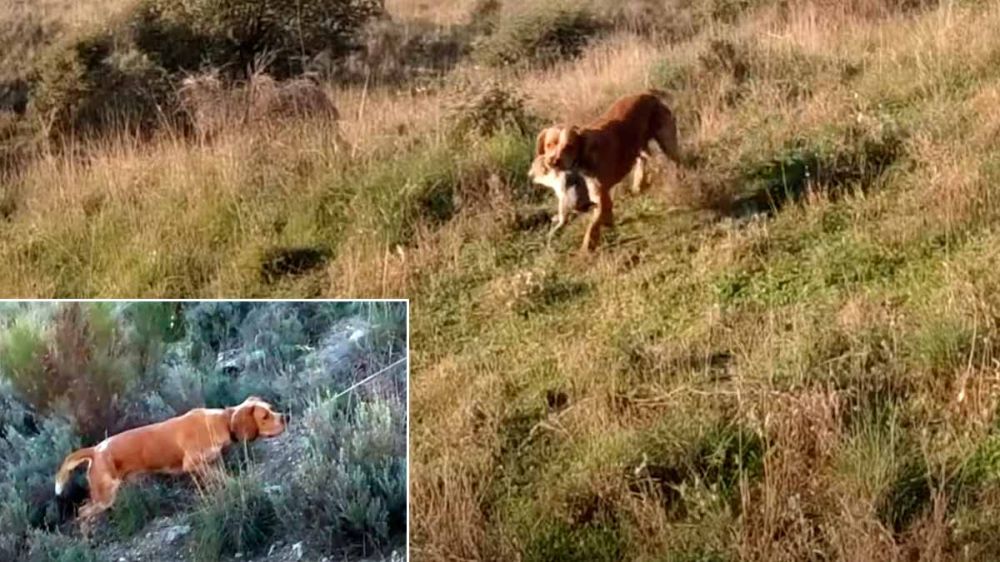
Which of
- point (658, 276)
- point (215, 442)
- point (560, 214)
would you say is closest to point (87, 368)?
point (215, 442)

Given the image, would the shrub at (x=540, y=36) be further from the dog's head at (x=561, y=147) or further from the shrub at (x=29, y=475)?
the shrub at (x=29, y=475)

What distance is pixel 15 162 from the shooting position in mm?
4629

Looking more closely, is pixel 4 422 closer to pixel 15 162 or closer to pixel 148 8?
pixel 15 162

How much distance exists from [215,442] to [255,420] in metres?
0.10

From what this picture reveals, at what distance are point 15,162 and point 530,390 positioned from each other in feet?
6.83

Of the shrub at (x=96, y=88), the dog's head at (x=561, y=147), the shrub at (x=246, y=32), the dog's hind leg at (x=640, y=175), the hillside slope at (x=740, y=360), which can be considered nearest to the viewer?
the hillside slope at (x=740, y=360)

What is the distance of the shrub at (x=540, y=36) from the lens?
17.3 ft

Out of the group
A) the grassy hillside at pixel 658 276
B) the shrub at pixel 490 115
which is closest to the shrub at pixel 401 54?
the grassy hillside at pixel 658 276

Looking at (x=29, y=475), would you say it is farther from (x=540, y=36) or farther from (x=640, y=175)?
(x=540, y=36)

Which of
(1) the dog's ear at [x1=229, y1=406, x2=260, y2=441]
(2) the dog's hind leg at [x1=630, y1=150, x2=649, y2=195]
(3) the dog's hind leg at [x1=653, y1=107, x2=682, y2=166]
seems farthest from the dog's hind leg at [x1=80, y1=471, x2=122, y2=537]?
(3) the dog's hind leg at [x1=653, y1=107, x2=682, y2=166]

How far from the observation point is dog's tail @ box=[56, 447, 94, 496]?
326 centimetres

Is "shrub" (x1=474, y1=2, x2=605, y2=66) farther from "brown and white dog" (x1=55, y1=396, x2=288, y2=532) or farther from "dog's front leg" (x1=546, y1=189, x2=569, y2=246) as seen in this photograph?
"brown and white dog" (x1=55, y1=396, x2=288, y2=532)

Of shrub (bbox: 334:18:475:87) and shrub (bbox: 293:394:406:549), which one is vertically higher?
shrub (bbox: 334:18:475:87)

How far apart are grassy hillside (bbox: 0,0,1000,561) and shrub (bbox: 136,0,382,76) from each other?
733 millimetres
